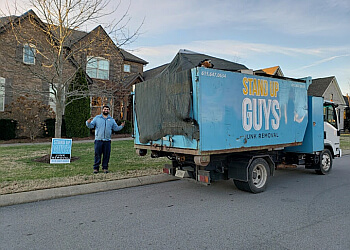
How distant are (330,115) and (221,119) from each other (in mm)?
5234

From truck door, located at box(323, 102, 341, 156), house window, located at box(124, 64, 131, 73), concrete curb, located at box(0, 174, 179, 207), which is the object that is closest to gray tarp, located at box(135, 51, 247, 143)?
concrete curb, located at box(0, 174, 179, 207)

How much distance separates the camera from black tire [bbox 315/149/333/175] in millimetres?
7891

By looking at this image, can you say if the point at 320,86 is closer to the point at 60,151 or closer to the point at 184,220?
the point at 60,151

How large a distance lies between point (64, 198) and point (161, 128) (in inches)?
98.3

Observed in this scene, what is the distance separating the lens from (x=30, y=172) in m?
7.16

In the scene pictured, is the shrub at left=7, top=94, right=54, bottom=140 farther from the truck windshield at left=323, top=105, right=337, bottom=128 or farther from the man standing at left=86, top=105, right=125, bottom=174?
the truck windshield at left=323, top=105, right=337, bottom=128

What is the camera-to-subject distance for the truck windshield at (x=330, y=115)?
26.6ft

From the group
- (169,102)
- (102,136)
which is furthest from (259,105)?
(102,136)

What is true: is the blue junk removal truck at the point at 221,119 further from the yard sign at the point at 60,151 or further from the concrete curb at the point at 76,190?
the yard sign at the point at 60,151

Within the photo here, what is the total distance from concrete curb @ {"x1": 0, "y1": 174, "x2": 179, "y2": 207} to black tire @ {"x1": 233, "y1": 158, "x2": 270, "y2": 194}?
84.6 inches

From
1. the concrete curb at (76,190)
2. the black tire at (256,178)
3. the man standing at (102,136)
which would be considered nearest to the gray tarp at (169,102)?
the concrete curb at (76,190)

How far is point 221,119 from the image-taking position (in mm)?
5094

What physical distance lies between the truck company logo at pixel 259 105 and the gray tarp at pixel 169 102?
654 mm

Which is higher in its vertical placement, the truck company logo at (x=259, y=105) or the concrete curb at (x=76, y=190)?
the truck company logo at (x=259, y=105)
